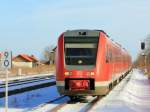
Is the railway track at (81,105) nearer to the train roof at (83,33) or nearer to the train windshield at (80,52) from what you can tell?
the train windshield at (80,52)

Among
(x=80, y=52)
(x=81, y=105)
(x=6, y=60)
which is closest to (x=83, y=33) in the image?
(x=80, y=52)

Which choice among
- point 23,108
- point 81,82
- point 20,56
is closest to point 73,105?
point 81,82

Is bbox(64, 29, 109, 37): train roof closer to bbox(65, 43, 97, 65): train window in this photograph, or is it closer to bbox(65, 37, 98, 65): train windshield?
bbox(65, 37, 98, 65): train windshield

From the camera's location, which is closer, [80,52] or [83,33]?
[80,52]

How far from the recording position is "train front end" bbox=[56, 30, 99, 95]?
22047 mm

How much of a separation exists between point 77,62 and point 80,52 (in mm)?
495

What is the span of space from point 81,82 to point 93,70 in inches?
29.7

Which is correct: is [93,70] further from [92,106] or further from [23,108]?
[23,108]

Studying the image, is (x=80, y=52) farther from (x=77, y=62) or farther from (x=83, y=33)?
(x=83, y=33)

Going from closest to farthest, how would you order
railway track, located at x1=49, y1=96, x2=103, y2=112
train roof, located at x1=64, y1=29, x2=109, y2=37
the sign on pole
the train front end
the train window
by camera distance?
the sign on pole
railway track, located at x1=49, y1=96, x2=103, y2=112
the train front end
the train window
train roof, located at x1=64, y1=29, x2=109, y2=37

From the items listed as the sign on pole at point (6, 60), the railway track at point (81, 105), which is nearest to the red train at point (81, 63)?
the railway track at point (81, 105)

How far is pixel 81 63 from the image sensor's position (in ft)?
73.3

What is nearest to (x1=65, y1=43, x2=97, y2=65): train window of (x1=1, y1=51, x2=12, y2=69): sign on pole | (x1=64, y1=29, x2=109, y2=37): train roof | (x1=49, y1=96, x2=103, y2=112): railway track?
(x1=64, y1=29, x2=109, y2=37): train roof

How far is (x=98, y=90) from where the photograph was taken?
2220cm
